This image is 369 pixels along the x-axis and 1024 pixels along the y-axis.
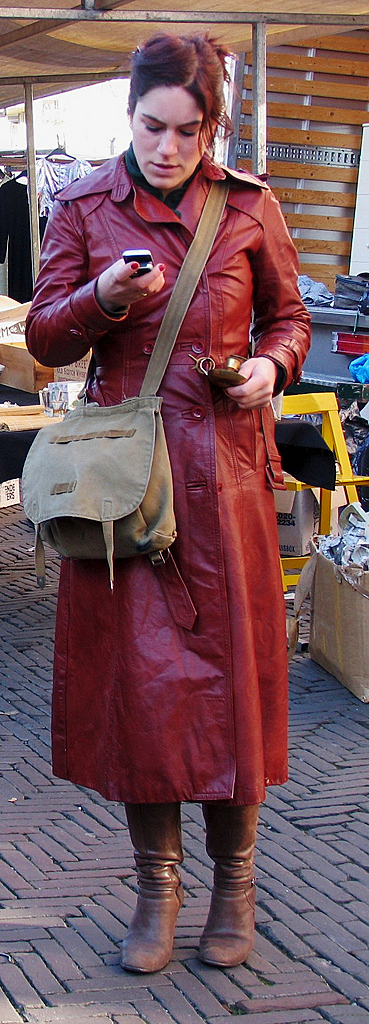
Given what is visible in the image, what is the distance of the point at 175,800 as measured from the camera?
2492 mm

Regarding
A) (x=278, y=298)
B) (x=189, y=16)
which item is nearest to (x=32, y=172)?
(x=189, y=16)

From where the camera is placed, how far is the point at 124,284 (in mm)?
2229

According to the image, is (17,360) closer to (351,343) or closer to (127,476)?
(351,343)

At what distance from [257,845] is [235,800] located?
3.29 feet

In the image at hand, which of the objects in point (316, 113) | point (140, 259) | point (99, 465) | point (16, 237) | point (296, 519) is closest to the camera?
point (140, 259)

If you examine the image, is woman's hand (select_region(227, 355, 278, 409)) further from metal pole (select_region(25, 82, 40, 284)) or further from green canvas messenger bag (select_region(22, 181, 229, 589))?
metal pole (select_region(25, 82, 40, 284))

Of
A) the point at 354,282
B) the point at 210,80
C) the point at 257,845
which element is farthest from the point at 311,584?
the point at 354,282

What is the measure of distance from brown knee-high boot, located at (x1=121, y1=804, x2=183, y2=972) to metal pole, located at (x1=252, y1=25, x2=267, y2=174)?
331 centimetres

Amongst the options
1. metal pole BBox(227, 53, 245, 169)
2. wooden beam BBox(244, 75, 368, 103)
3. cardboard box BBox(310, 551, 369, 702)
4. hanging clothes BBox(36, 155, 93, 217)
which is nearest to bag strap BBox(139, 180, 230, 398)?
cardboard box BBox(310, 551, 369, 702)

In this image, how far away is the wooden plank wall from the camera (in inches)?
398

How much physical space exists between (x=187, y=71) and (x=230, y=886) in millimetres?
1775

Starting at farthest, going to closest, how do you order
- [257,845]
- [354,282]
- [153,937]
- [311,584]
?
1. [354,282]
2. [311,584]
3. [257,845]
4. [153,937]

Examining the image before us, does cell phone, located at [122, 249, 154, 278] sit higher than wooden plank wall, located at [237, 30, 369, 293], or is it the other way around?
wooden plank wall, located at [237, 30, 369, 293]

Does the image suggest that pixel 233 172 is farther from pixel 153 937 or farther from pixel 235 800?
pixel 153 937
